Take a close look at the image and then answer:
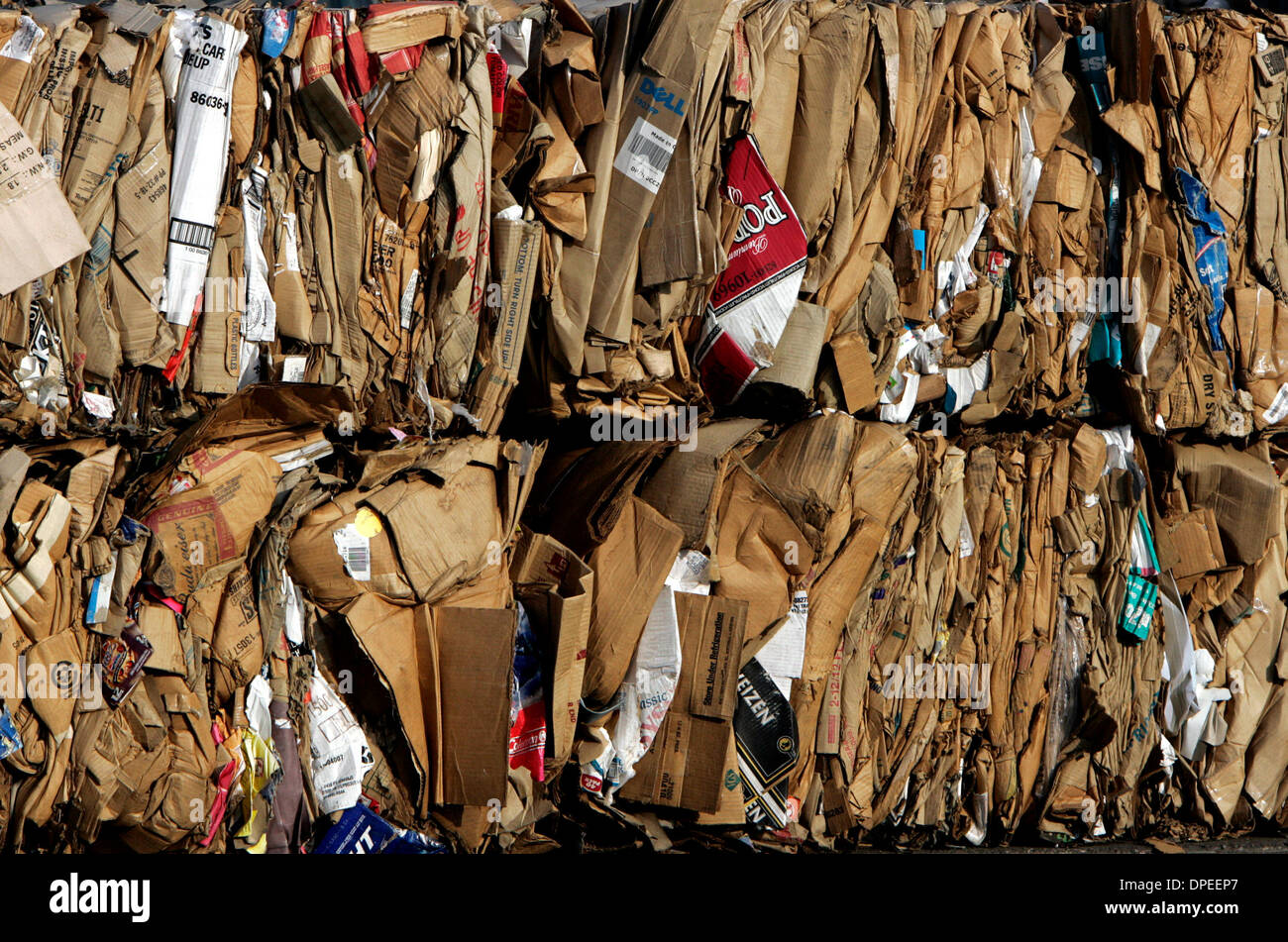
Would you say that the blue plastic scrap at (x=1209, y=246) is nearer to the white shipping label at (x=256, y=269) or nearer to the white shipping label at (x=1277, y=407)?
the white shipping label at (x=1277, y=407)

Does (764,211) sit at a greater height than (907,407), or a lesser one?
greater

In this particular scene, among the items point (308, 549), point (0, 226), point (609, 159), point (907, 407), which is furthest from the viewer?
point (907, 407)

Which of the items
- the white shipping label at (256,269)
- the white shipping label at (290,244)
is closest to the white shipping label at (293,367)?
the white shipping label at (256,269)

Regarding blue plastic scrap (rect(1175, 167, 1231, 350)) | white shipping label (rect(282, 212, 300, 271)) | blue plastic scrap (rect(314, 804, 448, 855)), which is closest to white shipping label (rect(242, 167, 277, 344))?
white shipping label (rect(282, 212, 300, 271))

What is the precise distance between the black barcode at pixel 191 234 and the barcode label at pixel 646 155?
0.79 m

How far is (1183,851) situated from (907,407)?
1.25 meters

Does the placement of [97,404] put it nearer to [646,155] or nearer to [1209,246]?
[646,155]

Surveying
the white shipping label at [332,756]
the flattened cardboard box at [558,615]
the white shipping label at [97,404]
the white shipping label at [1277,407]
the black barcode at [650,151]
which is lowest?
the white shipping label at [332,756]

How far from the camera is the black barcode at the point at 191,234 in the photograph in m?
1.99

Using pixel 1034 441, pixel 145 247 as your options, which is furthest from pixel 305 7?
pixel 1034 441

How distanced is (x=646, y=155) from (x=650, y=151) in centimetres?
1

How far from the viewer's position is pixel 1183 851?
271cm

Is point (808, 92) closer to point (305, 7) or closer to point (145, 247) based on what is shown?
point (305, 7)

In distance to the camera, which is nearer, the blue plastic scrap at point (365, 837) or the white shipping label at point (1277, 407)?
the blue plastic scrap at point (365, 837)
